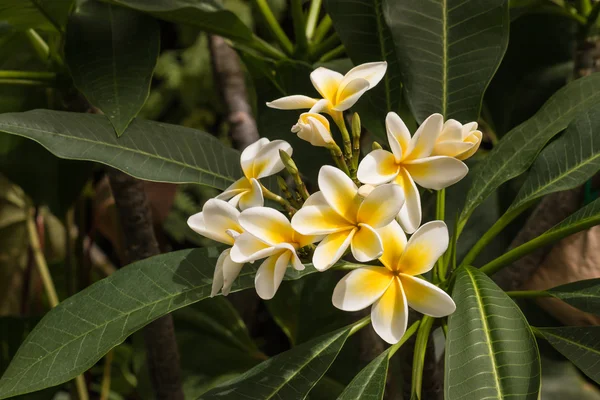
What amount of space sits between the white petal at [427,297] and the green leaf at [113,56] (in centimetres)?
31

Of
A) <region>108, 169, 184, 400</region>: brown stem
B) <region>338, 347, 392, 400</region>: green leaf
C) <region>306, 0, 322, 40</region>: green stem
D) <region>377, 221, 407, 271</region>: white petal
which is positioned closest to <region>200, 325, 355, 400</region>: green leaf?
<region>338, 347, 392, 400</region>: green leaf

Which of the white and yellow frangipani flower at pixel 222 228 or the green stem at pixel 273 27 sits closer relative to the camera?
Result: the white and yellow frangipani flower at pixel 222 228

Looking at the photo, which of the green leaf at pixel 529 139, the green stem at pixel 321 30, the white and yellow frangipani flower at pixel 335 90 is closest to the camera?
the white and yellow frangipani flower at pixel 335 90

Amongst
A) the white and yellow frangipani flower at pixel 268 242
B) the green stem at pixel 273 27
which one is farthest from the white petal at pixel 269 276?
the green stem at pixel 273 27

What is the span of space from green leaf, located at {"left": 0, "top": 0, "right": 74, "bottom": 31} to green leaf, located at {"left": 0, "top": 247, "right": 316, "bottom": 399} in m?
0.31

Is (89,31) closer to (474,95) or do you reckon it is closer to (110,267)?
(474,95)

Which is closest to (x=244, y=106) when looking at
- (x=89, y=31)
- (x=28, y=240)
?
(x=89, y=31)

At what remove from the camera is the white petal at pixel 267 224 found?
448mm

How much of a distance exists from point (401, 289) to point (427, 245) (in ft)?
0.11

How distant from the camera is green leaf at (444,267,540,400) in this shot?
1.41ft

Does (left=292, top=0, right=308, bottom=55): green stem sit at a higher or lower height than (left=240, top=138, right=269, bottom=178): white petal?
higher

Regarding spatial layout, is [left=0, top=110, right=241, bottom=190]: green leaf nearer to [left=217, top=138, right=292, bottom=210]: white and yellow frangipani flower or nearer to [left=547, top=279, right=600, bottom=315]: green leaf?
[left=217, top=138, right=292, bottom=210]: white and yellow frangipani flower

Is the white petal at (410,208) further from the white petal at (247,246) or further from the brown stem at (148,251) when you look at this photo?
the brown stem at (148,251)

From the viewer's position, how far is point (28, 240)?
1.23m
